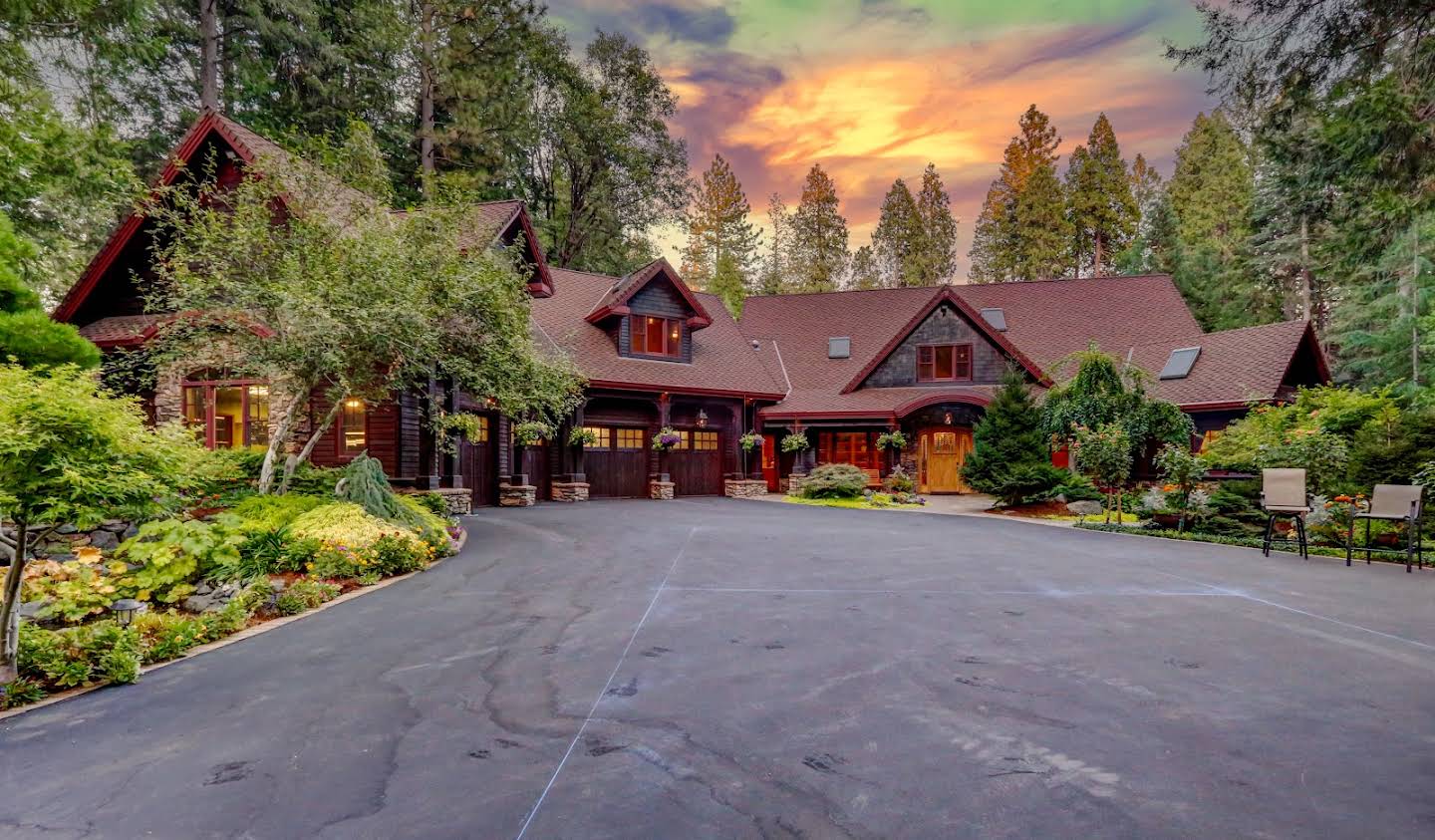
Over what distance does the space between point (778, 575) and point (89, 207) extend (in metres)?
18.3

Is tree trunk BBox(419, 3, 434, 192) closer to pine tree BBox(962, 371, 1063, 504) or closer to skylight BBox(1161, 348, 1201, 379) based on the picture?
pine tree BBox(962, 371, 1063, 504)

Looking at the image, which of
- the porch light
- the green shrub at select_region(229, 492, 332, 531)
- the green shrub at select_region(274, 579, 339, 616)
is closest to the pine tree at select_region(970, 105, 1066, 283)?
the green shrub at select_region(229, 492, 332, 531)

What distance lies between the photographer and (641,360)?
2078 centimetres

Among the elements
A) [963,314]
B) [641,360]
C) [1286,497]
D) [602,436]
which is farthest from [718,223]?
[1286,497]

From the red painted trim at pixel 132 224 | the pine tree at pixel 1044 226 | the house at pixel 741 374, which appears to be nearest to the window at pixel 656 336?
the house at pixel 741 374

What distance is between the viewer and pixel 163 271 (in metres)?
9.92

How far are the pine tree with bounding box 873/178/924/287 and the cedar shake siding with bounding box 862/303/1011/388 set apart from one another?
1896 cm

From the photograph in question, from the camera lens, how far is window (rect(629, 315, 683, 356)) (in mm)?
21016

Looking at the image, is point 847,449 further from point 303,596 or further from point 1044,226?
point 1044,226

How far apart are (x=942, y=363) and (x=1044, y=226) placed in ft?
64.3

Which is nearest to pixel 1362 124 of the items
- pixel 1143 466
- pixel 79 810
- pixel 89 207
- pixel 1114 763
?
pixel 1114 763

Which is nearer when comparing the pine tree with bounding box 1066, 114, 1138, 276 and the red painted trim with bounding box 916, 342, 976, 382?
the red painted trim with bounding box 916, 342, 976, 382

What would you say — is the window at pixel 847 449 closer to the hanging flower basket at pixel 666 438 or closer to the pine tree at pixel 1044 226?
the hanging flower basket at pixel 666 438

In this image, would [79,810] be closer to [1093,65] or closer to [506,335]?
[506,335]
